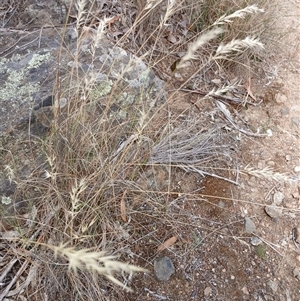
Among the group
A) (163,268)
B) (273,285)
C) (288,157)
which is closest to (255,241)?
(273,285)

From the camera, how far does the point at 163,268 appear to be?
59.0 inches

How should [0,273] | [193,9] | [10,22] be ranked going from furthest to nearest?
[193,9] → [10,22] → [0,273]

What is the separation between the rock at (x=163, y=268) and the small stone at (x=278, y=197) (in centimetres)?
59

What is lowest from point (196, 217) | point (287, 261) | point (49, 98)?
point (287, 261)

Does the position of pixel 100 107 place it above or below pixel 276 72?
above

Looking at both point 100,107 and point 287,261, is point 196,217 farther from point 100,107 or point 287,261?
point 100,107

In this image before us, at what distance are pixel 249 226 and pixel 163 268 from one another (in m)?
0.42

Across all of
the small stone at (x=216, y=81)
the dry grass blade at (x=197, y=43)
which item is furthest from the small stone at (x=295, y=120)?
the dry grass blade at (x=197, y=43)

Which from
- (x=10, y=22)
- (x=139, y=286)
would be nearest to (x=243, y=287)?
(x=139, y=286)

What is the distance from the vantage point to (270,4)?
86.9 inches

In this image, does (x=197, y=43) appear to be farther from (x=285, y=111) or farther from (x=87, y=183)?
(x=285, y=111)

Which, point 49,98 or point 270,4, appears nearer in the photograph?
point 49,98

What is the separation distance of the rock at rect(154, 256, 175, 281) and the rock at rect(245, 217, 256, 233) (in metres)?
0.37

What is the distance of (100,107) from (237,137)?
0.72m
